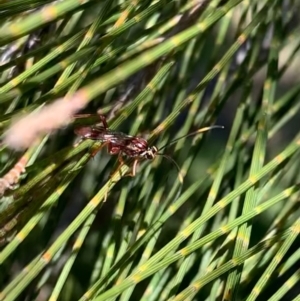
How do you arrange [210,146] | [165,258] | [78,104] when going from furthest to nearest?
[210,146] < [165,258] < [78,104]

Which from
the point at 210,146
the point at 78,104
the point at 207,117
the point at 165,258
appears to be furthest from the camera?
the point at 210,146

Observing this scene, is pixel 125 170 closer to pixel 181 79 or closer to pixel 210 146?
pixel 181 79

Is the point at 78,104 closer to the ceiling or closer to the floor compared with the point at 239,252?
closer to the ceiling

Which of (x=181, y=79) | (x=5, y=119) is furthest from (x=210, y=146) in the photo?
(x=5, y=119)

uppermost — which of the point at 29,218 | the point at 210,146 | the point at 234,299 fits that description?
the point at 29,218
